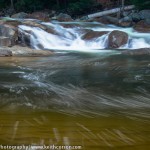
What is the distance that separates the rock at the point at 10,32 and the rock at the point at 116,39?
489 cm

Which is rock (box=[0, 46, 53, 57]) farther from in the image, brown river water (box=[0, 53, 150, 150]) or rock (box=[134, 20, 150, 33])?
rock (box=[134, 20, 150, 33])

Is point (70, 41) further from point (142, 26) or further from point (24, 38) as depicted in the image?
point (142, 26)

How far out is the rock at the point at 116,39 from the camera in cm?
1792

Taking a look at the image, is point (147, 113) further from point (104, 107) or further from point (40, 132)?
point (40, 132)

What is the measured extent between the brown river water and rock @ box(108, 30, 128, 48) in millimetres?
5845

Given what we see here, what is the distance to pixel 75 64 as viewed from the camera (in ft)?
40.5

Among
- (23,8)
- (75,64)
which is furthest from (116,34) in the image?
(23,8)

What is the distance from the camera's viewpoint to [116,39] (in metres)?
18.1

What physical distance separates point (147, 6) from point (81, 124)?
2482 cm

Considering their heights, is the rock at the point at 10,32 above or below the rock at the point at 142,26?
above

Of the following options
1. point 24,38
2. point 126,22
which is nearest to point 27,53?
point 24,38

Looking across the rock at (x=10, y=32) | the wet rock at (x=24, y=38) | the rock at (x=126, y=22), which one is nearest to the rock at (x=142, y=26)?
the rock at (x=126, y=22)

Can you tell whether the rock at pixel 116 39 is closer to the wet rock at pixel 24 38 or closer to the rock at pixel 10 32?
the wet rock at pixel 24 38

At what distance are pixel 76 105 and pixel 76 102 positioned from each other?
0.26 metres
